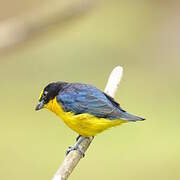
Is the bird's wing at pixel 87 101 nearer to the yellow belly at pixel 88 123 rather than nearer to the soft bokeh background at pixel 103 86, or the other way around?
the yellow belly at pixel 88 123

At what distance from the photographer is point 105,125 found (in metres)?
3.60

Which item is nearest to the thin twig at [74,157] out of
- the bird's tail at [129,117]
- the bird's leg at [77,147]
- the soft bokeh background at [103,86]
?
the bird's leg at [77,147]

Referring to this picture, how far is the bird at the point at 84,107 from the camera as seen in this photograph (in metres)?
3.60

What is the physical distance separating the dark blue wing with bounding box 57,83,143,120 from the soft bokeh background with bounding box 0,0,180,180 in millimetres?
1448

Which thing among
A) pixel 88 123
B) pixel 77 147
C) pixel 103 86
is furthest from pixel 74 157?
pixel 103 86

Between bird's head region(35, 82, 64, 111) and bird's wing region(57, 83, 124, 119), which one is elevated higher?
bird's wing region(57, 83, 124, 119)

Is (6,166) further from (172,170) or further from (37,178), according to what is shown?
(172,170)

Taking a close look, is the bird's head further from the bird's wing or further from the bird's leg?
the bird's leg

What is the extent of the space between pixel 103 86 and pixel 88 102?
153 inches

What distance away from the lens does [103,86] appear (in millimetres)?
7520

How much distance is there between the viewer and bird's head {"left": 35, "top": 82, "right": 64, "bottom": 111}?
3.65 meters

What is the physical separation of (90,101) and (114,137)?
3.30 metres

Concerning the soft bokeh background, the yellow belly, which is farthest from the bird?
the soft bokeh background

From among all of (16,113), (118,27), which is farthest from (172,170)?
(118,27)
